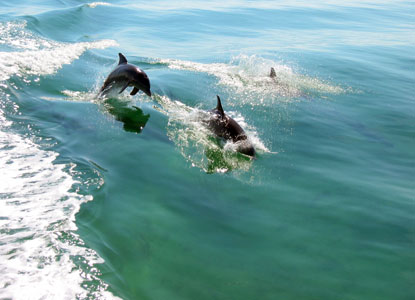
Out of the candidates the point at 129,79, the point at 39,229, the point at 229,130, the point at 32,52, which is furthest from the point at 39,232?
the point at 32,52

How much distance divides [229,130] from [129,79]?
332cm

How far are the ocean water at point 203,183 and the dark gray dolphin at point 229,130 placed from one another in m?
0.18

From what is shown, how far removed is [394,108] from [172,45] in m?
12.0

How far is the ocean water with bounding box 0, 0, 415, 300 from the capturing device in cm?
488

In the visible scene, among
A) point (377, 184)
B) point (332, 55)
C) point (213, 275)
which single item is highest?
point (332, 55)

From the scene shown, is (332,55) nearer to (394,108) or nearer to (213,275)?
(394,108)

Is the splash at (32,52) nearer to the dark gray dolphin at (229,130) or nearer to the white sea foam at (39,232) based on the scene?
the white sea foam at (39,232)

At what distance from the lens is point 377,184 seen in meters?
7.17

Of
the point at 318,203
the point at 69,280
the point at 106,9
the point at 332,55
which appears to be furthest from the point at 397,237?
the point at 106,9

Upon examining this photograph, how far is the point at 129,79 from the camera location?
1036 cm

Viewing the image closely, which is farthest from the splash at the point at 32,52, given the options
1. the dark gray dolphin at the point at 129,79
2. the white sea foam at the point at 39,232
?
the white sea foam at the point at 39,232

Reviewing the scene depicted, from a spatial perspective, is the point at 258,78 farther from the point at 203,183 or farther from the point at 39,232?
the point at 39,232

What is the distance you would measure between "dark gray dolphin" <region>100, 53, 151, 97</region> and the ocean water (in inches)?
17.5

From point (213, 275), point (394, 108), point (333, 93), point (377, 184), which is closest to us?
point (213, 275)
